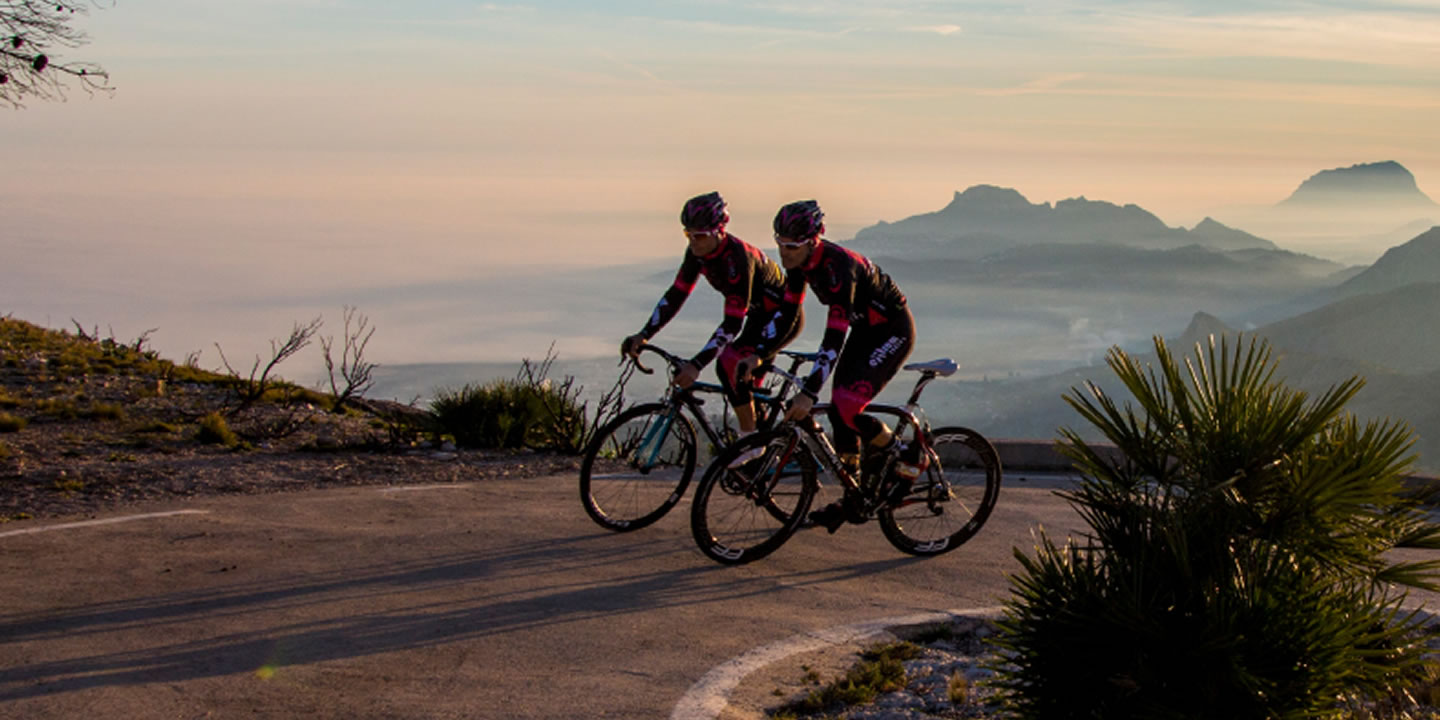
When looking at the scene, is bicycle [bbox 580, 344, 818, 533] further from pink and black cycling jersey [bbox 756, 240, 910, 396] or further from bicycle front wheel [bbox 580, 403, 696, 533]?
pink and black cycling jersey [bbox 756, 240, 910, 396]

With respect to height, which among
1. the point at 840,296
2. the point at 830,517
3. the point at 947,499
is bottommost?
the point at 830,517

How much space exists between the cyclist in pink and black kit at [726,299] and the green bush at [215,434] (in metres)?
5.00

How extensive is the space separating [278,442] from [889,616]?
23.2 ft

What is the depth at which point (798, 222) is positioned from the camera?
7473 millimetres

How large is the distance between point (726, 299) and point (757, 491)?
1448 millimetres

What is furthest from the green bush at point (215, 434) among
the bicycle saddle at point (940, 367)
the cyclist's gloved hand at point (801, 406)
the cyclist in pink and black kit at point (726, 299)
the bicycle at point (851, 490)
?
the bicycle saddle at point (940, 367)

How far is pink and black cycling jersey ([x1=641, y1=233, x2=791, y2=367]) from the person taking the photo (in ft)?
27.1

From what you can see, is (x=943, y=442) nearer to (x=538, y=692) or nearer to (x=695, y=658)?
(x=695, y=658)

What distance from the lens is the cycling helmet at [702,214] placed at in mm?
8117

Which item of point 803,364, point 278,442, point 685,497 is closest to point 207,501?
point 278,442

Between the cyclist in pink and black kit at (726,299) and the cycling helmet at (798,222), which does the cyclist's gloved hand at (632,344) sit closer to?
the cyclist in pink and black kit at (726,299)

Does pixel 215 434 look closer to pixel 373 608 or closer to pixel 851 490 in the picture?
pixel 373 608

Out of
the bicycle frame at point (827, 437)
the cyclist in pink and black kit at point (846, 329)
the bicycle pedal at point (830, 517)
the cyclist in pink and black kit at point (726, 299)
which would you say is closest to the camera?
the cyclist in pink and black kit at point (846, 329)

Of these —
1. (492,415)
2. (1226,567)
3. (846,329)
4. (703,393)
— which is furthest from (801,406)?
(492,415)
